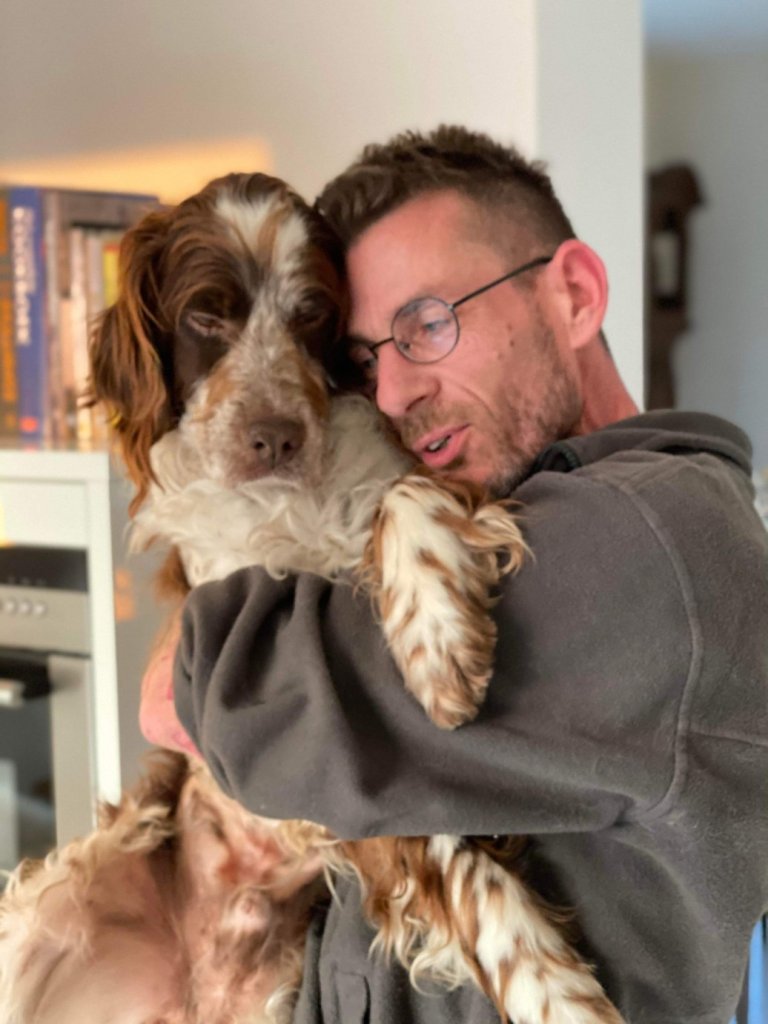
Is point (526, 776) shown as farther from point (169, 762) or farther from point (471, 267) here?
point (169, 762)

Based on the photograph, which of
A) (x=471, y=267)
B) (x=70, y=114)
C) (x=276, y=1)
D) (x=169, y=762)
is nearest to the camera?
(x=471, y=267)

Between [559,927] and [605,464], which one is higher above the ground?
[605,464]

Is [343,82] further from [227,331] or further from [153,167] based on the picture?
[227,331]

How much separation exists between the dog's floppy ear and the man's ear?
0.58 meters

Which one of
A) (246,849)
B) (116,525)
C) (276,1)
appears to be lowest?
(246,849)

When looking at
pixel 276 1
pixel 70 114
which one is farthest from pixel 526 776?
pixel 70 114

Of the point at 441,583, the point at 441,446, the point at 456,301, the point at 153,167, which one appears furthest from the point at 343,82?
the point at 441,583

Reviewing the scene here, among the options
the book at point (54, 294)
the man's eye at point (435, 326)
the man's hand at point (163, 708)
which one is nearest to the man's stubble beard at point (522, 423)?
the man's eye at point (435, 326)

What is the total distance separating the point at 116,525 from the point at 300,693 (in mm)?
1108

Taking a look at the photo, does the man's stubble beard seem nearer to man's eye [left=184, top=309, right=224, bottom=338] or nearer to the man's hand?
man's eye [left=184, top=309, right=224, bottom=338]

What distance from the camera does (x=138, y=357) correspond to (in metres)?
1.61

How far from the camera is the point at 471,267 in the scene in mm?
1470

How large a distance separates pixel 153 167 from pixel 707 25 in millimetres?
3144

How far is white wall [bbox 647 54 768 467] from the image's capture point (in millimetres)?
5434
